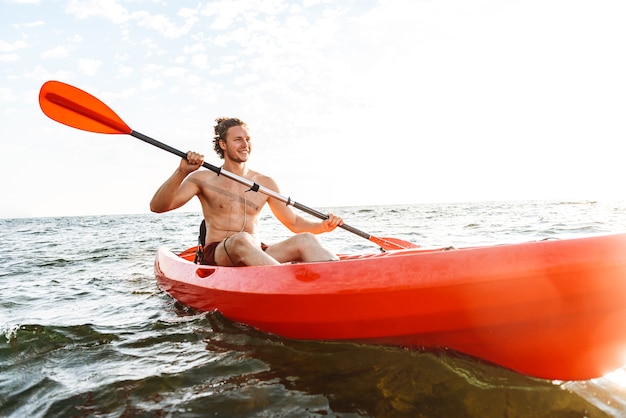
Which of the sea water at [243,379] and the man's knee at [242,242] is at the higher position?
the man's knee at [242,242]

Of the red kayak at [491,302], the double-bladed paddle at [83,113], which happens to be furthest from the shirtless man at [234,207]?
the red kayak at [491,302]

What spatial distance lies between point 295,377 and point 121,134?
2937 millimetres

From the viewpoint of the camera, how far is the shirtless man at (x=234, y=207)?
3.31 meters

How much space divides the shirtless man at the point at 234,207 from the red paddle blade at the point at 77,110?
3.09 ft

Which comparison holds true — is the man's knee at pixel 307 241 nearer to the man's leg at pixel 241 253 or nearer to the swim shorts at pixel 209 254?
the man's leg at pixel 241 253

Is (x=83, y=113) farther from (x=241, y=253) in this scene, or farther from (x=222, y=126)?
(x=241, y=253)

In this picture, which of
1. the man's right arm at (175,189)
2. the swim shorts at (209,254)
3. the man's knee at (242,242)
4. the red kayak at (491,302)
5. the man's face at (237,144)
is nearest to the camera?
the red kayak at (491,302)

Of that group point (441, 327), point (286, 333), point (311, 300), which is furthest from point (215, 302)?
point (441, 327)

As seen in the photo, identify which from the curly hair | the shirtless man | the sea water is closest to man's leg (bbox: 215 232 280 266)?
the shirtless man

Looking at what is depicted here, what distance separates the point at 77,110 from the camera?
158 inches

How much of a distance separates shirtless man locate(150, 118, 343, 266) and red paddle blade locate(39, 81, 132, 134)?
0.94m

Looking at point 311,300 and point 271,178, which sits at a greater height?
point 271,178

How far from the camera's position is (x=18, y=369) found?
2508mm

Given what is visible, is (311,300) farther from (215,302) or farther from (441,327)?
(215,302)
